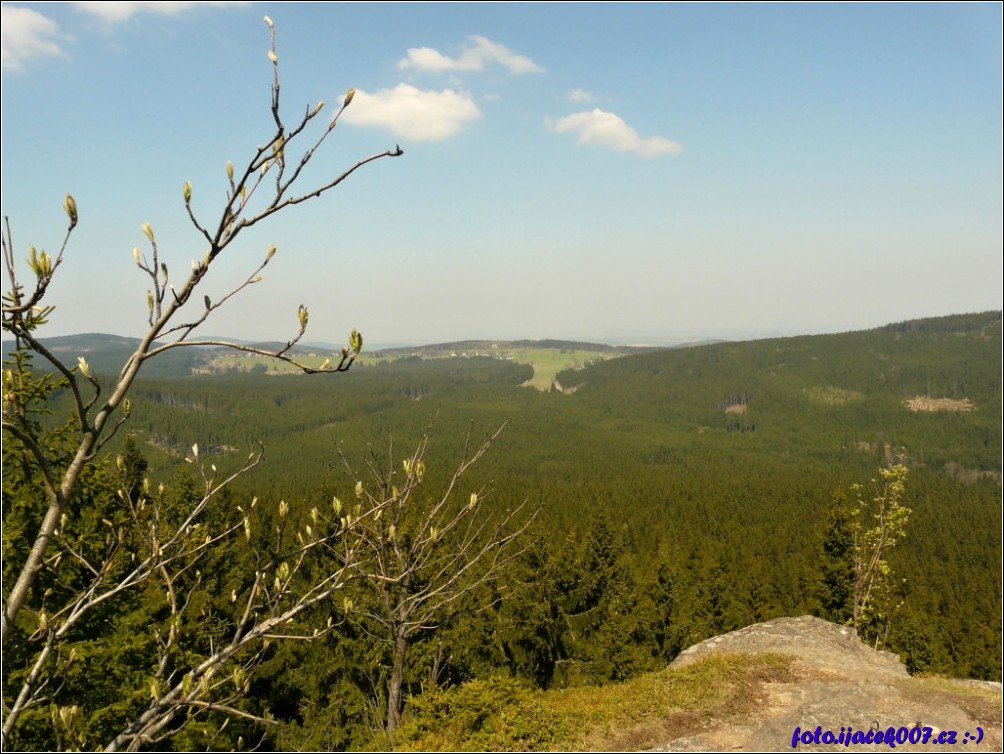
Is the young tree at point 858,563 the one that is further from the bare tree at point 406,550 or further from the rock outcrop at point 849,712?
the bare tree at point 406,550

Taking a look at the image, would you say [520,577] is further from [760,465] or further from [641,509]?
[760,465]

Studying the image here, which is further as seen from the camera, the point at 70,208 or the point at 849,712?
the point at 849,712

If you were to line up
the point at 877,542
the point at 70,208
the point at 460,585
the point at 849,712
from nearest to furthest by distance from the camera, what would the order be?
the point at 70,208 < the point at 849,712 < the point at 460,585 < the point at 877,542

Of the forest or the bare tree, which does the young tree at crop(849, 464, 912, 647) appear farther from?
the bare tree

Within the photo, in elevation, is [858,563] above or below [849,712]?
below

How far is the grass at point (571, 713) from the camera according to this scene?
1071 centimetres

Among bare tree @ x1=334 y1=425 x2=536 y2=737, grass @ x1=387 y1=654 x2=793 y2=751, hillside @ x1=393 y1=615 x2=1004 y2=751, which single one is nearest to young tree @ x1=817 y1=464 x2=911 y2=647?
hillside @ x1=393 y1=615 x2=1004 y2=751

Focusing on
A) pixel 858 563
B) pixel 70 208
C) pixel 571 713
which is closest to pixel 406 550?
pixel 571 713

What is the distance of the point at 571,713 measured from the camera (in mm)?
12281

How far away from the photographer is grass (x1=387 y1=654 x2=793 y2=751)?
10711mm

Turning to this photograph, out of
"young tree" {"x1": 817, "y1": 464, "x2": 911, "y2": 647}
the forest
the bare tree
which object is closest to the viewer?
the bare tree

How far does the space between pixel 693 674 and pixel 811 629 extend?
24.9ft

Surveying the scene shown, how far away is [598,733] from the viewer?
1159cm

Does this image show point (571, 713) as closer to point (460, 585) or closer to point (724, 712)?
point (724, 712)
